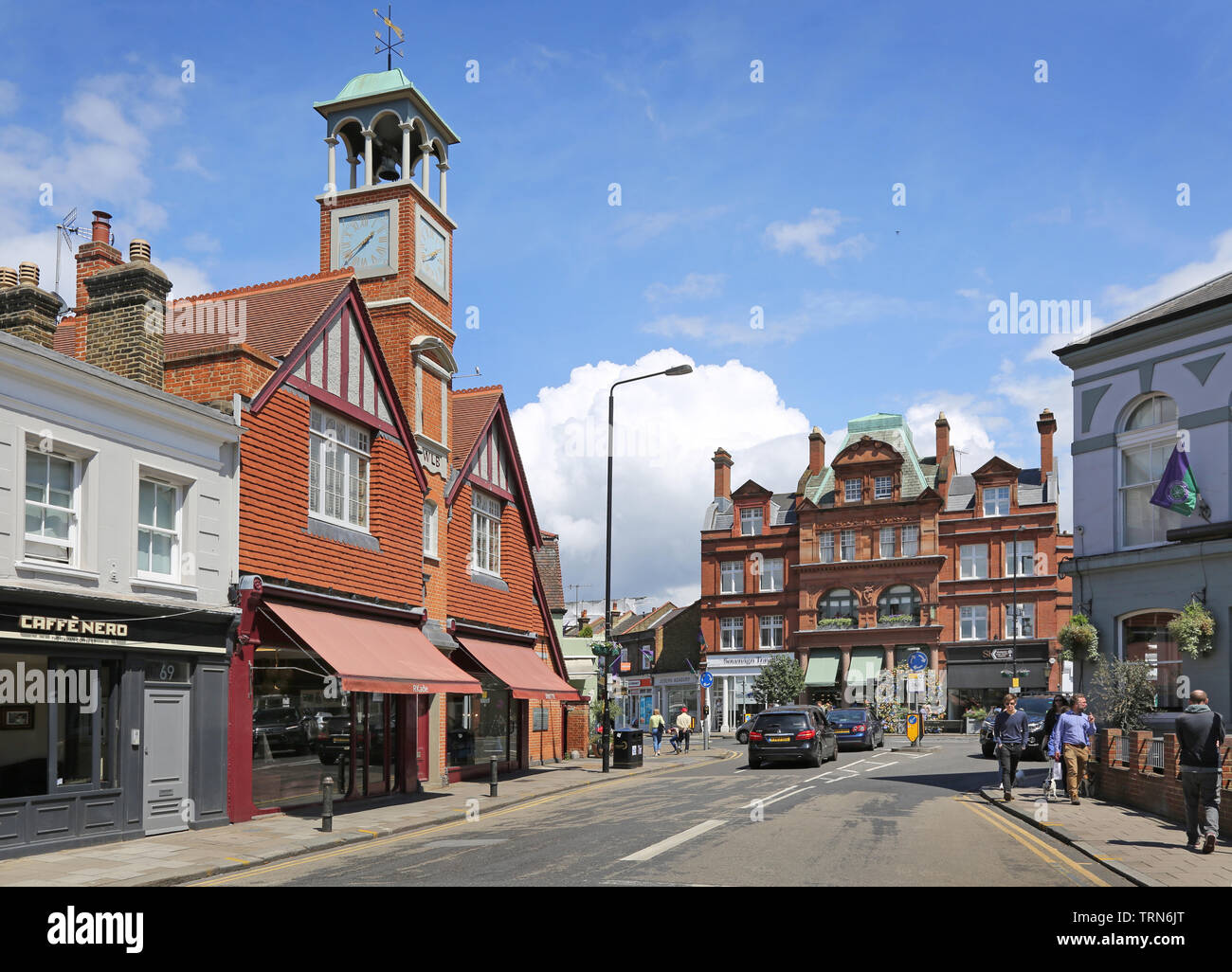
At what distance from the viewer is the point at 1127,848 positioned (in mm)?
13742

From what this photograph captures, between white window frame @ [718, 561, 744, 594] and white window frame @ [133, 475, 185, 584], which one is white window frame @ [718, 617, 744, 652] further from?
white window frame @ [133, 475, 185, 584]

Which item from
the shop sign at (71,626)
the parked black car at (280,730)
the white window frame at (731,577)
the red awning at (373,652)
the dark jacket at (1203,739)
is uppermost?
the white window frame at (731,577)

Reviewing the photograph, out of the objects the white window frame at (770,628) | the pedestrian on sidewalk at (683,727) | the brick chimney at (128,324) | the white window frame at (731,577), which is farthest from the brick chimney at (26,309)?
the white window frame at (731,577)

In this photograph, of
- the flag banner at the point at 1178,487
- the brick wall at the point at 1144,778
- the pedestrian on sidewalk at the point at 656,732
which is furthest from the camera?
the pedestrian on sidewalk at the point at 656,732

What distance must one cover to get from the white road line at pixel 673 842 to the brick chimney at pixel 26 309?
40.8 feet

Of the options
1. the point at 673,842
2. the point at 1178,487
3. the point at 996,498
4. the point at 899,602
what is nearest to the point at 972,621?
the point at 899,602

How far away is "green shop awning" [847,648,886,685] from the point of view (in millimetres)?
62125

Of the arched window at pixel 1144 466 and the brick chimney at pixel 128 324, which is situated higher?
the brick chimney at pixel 128 324

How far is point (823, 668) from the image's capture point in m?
63.7

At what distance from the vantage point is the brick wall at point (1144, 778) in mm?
14898

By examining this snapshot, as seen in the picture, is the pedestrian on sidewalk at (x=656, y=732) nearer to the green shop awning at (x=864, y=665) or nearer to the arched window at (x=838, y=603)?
the green shop awning at (x=864, y=665)

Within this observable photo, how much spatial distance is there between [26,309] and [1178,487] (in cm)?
1974

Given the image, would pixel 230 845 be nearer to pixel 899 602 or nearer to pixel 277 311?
pixel 277 311

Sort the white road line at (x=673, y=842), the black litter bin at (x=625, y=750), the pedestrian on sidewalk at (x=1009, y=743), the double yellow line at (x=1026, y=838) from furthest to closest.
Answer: the black litter bin at (x=625, y=750) → the pedestrian on sidewalk at (x=1009, y=743) → the white road line at (x=673, y=842) → the double yellow line at (x=1026, y=838)
